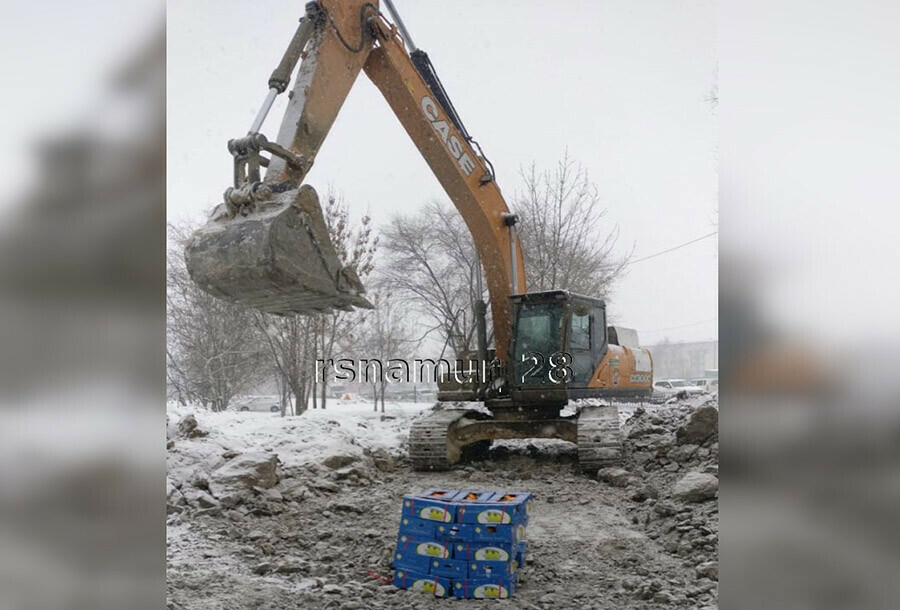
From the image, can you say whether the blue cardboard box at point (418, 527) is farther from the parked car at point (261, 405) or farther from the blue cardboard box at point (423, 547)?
the parked car at point (261, 405)

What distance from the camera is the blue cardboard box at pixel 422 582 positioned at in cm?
276

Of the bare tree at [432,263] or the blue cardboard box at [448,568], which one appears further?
the bare tree at [432,263]

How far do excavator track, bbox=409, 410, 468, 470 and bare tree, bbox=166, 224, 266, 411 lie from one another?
1.14 meters

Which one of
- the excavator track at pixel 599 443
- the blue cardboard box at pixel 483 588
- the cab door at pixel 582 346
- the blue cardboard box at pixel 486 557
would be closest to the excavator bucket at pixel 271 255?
the blue cardboard box at pixel 486 557

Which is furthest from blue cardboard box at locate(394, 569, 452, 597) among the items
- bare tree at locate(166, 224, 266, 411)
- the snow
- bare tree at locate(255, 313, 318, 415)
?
bare tree at locate(166, 224, 266, 411)

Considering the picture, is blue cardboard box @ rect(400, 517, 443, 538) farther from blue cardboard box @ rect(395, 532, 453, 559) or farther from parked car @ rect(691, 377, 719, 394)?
parked car @ rect(691, 377, 719, 394)

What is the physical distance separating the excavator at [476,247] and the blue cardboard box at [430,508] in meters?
0.81

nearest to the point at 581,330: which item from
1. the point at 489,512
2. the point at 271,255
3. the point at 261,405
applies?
the point at 489,512

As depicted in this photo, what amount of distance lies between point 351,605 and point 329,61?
2225mm
